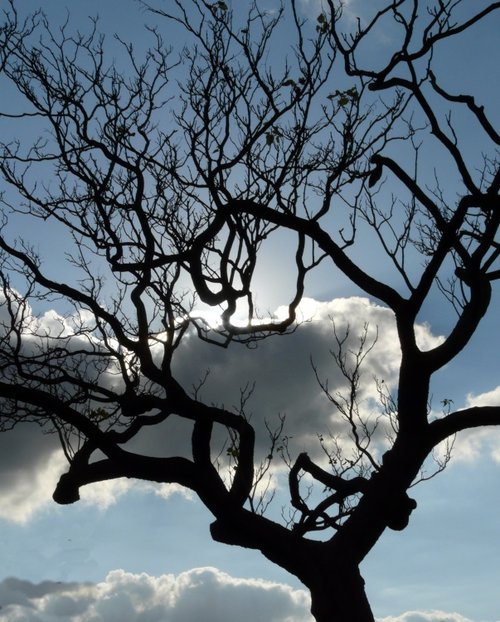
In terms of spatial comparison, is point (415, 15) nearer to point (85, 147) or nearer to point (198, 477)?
point (85, 147)

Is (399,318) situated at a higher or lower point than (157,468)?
higher

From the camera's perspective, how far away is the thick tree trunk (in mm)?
6926

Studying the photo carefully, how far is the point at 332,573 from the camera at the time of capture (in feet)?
23.4

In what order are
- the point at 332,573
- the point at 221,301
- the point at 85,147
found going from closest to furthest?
the point at 332,573 < the point at 221,301 < the point at 85,147

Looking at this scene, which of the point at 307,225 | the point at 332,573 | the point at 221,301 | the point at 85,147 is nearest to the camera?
the point at 332,573

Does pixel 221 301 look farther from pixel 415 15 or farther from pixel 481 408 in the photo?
pixel 415 15

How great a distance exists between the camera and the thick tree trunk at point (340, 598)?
693 cm

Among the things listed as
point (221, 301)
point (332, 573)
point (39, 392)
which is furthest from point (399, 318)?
point (39, 392)

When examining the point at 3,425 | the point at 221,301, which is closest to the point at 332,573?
the point at 221,301

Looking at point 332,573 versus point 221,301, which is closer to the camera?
point 332,573

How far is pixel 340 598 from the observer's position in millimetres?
7004

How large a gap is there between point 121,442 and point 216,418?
1.17 meters

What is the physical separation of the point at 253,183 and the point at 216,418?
3.09 m

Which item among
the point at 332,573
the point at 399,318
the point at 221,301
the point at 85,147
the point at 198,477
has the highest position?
the point at 85,147
